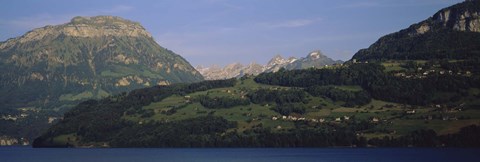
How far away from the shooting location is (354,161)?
166125 millimetres

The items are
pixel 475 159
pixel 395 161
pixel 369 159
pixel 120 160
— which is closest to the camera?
pixel 475 159

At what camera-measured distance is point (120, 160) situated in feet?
600

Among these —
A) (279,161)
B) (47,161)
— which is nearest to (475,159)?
(279,161)

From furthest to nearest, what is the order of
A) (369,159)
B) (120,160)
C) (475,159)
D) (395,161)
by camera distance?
1. (120,160)
2. (369,159)
3. (395,161)
4. (475,159)

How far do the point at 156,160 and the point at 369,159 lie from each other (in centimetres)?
5973

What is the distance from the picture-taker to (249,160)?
583 feet

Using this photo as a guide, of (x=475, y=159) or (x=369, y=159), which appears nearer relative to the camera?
(x=475, y=159)

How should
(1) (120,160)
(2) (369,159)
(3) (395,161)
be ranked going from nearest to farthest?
(3) (395,161) → (2) (369,159) → (1) (120,160)

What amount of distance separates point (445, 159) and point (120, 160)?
8801 cm

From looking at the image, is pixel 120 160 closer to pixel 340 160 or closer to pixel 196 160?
pixel 196 160

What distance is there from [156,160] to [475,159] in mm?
86014

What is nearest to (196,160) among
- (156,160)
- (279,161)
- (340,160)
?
(156,160)

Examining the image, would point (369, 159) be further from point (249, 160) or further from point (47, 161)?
point (47, 161)

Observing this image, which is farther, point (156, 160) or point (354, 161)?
point (156, 160)
